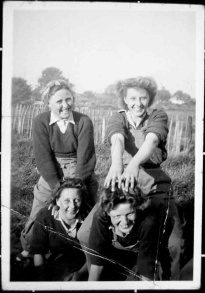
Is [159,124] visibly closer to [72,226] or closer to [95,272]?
[72,226]

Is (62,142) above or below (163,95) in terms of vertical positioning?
below

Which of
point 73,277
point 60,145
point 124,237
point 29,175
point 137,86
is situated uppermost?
point 137,86

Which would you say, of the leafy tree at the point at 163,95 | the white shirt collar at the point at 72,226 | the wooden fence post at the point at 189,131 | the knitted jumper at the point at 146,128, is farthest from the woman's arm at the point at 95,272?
the leafy tree at the point at 163,95

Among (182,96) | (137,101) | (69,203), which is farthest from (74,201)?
(182,96)

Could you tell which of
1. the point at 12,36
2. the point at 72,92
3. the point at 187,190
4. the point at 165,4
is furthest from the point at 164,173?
the point at 12,36

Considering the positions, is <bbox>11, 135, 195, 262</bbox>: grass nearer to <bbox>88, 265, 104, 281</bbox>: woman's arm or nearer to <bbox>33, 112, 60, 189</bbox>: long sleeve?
<bbox>33, 112, 60, 189</bbox>: long sleeve

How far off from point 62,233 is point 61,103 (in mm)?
492

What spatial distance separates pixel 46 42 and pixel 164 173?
0.67m

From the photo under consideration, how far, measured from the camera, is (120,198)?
4.69 feet

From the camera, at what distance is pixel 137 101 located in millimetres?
1444

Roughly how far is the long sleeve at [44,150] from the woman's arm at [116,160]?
7.8 inches

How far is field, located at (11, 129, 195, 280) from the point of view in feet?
4.75

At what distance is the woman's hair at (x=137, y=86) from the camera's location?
1442 millimetres

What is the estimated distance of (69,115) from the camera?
144 centimetres
